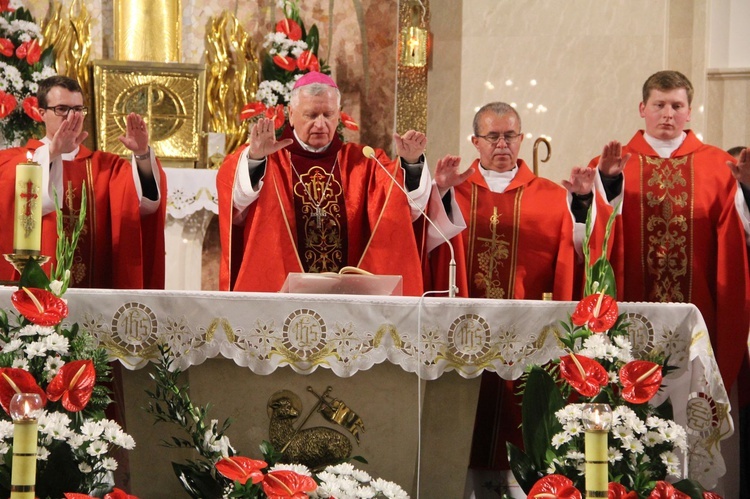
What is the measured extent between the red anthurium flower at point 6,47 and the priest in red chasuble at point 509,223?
9.65ft

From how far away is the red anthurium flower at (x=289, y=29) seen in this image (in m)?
7.21

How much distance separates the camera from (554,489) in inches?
134

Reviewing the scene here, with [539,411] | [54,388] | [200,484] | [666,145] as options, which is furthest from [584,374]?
[666,145]

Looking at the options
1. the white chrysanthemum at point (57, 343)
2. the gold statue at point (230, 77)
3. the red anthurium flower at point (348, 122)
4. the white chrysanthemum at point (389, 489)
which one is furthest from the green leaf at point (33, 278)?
the gold statue at point (230, 77)

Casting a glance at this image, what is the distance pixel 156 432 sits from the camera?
3779mm

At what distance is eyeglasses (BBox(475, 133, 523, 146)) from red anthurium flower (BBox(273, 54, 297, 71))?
202 cm

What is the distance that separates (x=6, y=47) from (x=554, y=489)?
15.2 ft

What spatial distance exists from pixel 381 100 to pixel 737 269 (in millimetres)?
3196

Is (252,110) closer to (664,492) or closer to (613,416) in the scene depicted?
(613,416)

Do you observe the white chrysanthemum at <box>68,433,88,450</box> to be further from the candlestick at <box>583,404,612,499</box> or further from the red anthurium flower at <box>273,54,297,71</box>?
the red anthurium flower at <box>273,54,297,71</box>

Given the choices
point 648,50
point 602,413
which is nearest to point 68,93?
point 602,413

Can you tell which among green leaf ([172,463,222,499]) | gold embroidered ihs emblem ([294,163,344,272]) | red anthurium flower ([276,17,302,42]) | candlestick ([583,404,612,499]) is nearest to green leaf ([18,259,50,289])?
green leaf ([172,463,222,499])

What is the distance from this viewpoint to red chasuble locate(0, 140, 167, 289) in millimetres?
5156

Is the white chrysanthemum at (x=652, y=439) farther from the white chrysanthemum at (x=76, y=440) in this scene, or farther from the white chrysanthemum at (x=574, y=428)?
the white chrysanthemum at (x=76, y=440)
